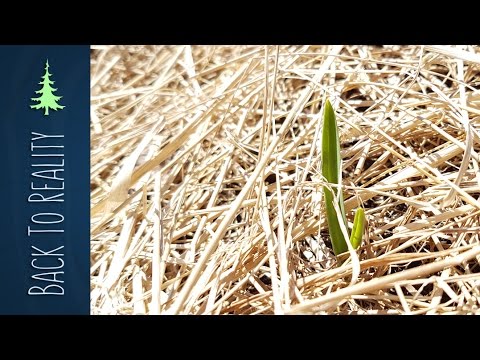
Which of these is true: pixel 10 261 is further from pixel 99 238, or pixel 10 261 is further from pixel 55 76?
pixel 55 76

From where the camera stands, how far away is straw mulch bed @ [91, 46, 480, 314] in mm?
918

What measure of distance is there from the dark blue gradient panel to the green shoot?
1.18ft

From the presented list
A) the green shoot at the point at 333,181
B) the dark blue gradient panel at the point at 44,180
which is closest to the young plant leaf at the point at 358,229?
the green shoot at the point at 333,181

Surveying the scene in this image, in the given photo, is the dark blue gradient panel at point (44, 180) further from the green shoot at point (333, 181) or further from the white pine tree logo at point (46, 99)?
the green shoot at point (333, 181)

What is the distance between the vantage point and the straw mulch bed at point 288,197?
36.1 inches

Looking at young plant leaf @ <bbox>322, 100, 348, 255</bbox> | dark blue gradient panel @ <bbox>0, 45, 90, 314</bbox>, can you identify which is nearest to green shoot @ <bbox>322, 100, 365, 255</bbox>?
young plant leaf @ <bbox>322, 100, 348, 255</bbox>

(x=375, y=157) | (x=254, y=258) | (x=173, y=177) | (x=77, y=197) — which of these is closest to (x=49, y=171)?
(x=77, y=197)

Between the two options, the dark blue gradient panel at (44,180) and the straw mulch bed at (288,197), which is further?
the dark blue gradient panel at (44,180)

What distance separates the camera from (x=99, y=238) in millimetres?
1078

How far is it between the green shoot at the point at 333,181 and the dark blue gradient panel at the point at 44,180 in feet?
1.18

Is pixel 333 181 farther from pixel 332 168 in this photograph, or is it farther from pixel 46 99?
pixel 46 99

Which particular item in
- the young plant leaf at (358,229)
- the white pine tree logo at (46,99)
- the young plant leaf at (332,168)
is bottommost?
the young plant leaf at (358,229)

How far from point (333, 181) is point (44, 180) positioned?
43 cm

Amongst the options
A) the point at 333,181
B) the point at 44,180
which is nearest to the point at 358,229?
the point at 333,181
